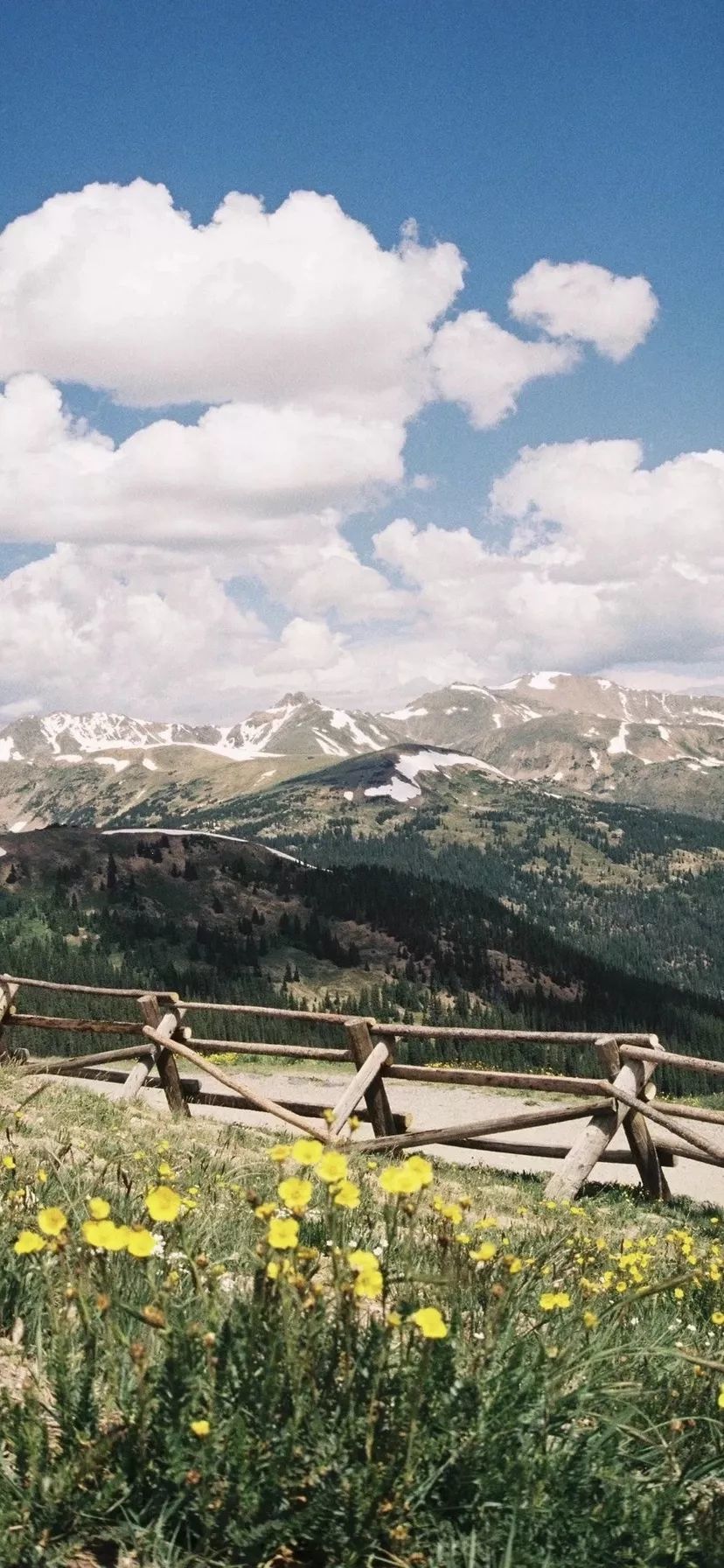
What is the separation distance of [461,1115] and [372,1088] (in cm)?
1571

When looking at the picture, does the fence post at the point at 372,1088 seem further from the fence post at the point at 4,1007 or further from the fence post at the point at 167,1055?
the fence post at the point at 4,1007

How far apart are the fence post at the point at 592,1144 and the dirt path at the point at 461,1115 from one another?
3.78 feet

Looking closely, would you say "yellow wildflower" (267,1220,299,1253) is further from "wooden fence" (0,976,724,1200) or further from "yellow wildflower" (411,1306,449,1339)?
"wooden fence" (0,976,724,1200)

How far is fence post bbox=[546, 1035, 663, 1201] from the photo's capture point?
40.5 ft

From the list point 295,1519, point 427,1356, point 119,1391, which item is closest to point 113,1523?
point 119,1391

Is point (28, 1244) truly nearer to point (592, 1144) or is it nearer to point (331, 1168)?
point (331, 1168)

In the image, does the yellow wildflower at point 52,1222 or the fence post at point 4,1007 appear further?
the fence post at point 4,1007

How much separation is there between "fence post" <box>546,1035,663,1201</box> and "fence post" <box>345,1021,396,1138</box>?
110 inches

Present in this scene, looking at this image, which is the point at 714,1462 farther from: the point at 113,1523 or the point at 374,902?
the point at 374,902

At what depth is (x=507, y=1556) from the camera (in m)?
2.65

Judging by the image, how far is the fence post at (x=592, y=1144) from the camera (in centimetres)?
1235

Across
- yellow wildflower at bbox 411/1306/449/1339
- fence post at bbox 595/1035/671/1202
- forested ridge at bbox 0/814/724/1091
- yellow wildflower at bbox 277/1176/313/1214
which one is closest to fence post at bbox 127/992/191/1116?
fence post at bbox 595/1035/671/1202

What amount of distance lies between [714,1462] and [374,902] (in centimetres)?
18298

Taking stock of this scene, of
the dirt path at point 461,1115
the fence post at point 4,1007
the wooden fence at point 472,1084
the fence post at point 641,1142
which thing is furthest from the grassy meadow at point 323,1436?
the fence post at point 4,1007
